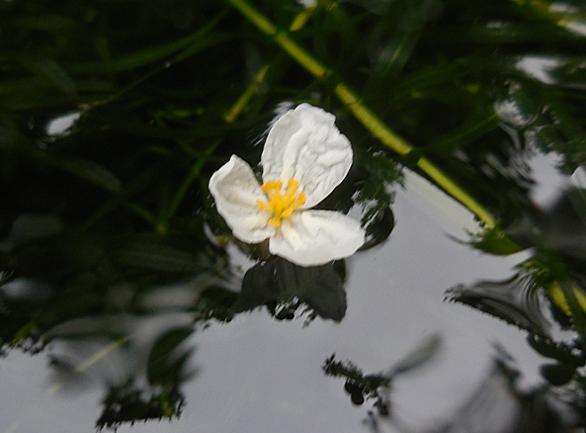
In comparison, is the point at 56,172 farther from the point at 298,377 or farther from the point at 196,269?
the point at 298,377

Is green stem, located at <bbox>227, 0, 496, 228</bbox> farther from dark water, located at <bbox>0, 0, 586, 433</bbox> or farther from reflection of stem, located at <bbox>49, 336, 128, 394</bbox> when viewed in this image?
reflection of stem, located at <bbox>49, 336, 128, 394</bbox>

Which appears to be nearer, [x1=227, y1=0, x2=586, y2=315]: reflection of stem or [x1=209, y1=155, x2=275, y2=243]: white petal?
[x1=209, y1=155, x2=275, y2=243]: white petal

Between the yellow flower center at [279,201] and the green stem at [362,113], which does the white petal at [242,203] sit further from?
the green stem at [362,113]

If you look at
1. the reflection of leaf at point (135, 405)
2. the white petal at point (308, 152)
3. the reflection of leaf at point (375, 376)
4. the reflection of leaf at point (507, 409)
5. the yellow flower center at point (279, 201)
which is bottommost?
the reflection of leaf at point (507, 409)

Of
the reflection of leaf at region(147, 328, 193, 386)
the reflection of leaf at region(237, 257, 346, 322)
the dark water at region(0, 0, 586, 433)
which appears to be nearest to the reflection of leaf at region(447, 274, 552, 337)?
the dark water at region(0, 0, 586, 433)

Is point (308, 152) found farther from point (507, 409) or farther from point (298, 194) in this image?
point (507, 409)

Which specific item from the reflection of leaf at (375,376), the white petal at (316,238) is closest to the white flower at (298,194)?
the white petal at (316,238)

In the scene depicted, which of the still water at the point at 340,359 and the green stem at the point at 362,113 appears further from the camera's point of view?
the green stem at the point at 362,113
